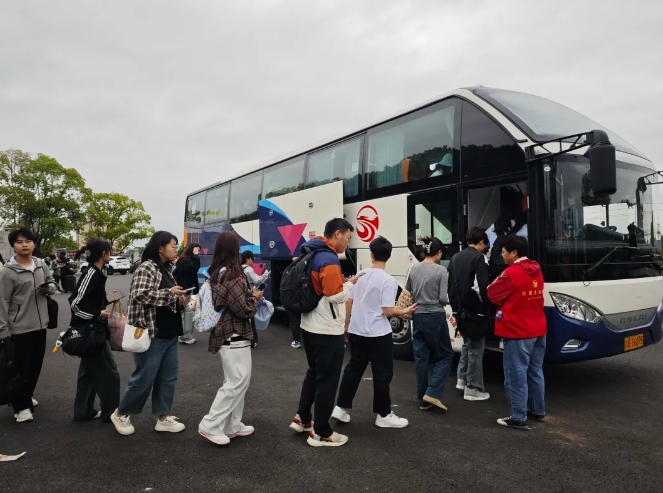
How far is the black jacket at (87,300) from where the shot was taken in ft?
14.1

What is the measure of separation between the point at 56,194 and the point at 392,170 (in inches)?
1722

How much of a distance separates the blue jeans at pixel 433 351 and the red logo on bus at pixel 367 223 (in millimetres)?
2862

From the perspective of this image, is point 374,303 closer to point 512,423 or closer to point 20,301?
point 512,423

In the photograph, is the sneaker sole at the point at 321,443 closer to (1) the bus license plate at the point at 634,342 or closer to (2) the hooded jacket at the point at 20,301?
(2) the hooded jacket at the point at 20,301

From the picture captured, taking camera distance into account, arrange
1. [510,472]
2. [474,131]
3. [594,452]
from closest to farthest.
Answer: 1. [510,472]
2. [594,452]
3. [474,131]

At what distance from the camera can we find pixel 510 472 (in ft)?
11.2

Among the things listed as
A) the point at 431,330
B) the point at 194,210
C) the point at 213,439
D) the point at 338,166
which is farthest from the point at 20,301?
the point at 194,210

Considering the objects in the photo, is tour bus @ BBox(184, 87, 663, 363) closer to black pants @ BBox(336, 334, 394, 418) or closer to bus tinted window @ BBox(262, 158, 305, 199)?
bus tinted window @ BBox(262, 158, 305, 199)

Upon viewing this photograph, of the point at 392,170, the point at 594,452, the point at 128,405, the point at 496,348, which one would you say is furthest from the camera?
the point at 392,170

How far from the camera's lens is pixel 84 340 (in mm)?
4242

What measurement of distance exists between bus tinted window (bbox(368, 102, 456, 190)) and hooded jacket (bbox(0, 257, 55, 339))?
15.7 ft

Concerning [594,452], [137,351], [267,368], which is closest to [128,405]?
[137,351]

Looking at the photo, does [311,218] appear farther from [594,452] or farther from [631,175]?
[594,452]

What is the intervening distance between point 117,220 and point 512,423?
66251mm
